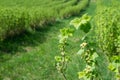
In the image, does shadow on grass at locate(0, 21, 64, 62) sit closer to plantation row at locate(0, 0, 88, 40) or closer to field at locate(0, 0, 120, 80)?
field at locate(0, 0, 120, 80)

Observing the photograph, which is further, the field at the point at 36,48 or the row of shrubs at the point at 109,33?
the field at the point at 36,48

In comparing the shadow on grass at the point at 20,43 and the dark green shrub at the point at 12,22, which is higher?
the dark green shrub at the point at 12,22

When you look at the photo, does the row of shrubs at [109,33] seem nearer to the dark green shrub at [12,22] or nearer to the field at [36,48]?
the field at [36,48]

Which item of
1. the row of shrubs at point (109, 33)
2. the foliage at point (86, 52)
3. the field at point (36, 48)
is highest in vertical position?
the foliage at point (86, 52)

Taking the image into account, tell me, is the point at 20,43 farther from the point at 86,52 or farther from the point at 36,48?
the point at 86,52

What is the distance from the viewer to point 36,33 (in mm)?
25172

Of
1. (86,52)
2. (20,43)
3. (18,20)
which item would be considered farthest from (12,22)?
(86,52)

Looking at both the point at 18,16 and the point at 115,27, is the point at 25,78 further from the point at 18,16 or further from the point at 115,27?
the point at 18,16

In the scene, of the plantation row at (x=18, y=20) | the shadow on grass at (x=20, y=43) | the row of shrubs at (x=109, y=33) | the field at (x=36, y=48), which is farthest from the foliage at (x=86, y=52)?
the plantation row at (x=18, y=20)

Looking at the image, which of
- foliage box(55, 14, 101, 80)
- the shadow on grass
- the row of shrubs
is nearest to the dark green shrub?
the shadow on grass

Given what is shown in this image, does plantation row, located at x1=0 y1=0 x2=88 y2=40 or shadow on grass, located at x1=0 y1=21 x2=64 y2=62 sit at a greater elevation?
plantation row, located at x1=0 y1=0 x2=88 y2=40

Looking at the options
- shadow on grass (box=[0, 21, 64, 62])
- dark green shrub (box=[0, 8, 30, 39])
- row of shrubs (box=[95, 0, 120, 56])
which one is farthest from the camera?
dark green shrub (box=[0, 8, 30, 39])

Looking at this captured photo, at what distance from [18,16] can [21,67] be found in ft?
27.1

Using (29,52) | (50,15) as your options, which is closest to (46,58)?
(29,52)
